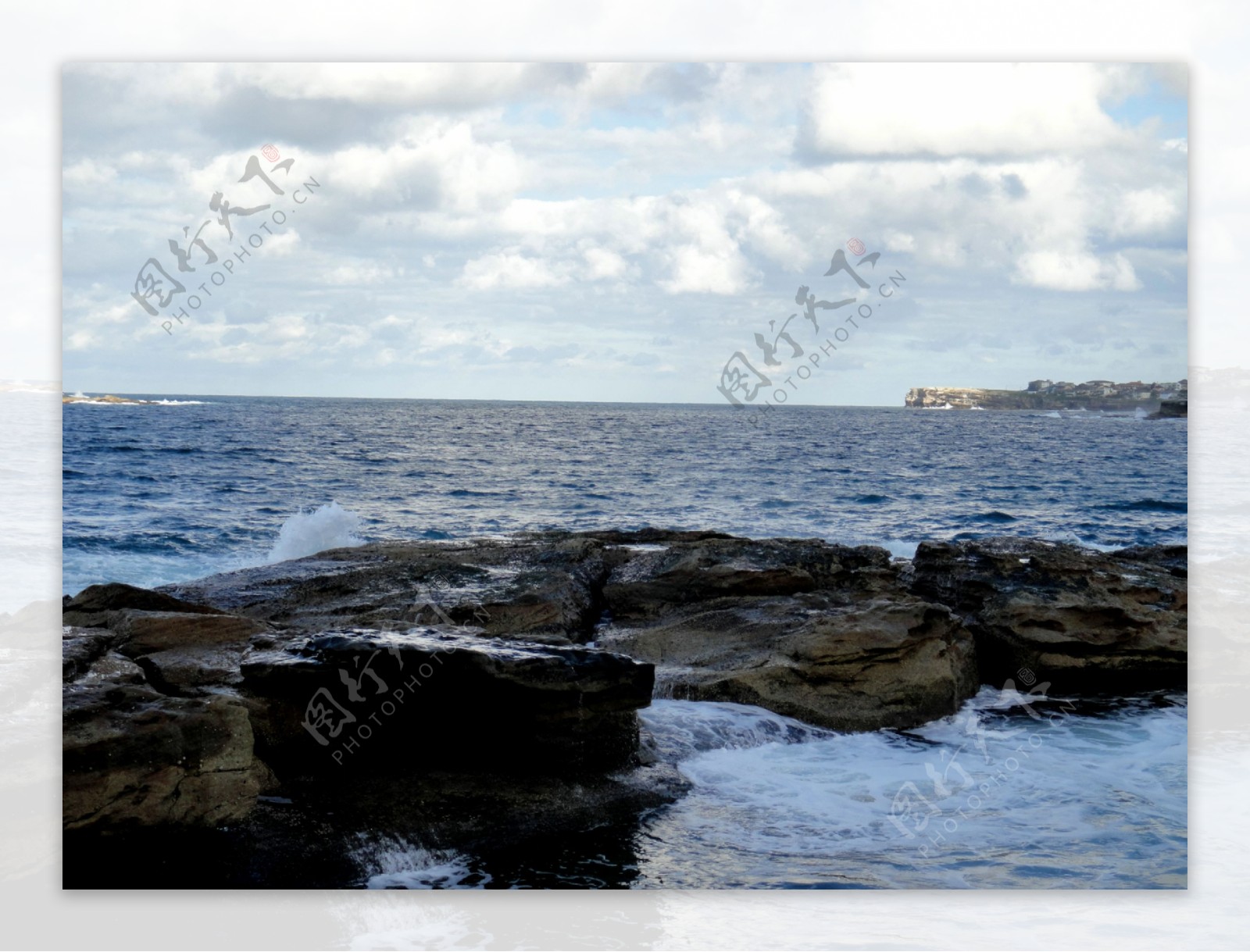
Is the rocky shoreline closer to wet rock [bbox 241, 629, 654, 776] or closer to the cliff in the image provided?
wet rock [bbox 241, 629, 654, 776]

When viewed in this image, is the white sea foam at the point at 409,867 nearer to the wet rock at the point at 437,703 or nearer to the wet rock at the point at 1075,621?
the wet rock at the point at 437,703

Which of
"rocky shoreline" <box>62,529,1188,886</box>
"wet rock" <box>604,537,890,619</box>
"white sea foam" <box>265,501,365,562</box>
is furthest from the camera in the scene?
"white sea foam" <box>265,501,365,562</box>

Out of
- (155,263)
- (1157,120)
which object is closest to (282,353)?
(155,263)

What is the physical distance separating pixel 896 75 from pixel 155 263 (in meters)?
5.66

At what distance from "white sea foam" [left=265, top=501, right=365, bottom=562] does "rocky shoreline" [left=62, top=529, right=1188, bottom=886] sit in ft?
24.8

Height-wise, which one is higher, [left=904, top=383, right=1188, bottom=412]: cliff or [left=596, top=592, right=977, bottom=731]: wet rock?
[left=904, top=383, right=1188, bottom=412]: cliff

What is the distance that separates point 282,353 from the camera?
38.1 feet

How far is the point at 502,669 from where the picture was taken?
6211mm

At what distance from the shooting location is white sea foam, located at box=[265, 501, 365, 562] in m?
18.0

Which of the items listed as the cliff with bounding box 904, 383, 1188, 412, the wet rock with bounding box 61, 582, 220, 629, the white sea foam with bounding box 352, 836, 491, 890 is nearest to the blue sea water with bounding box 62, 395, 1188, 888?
the white sea foam with bounding box 352, 836, 491, 890

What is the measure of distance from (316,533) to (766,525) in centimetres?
999

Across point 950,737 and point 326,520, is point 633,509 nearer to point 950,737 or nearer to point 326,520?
point 326,520

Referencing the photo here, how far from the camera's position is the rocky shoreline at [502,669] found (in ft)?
18.1

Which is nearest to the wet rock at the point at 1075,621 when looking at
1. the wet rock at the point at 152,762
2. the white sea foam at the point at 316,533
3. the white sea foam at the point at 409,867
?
the white sea foam at the point at 409,867
